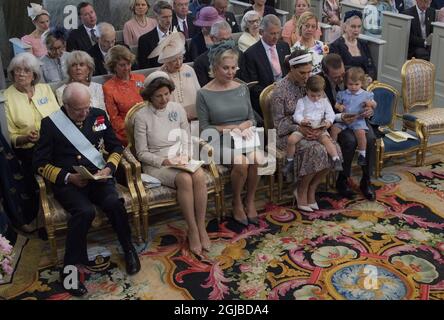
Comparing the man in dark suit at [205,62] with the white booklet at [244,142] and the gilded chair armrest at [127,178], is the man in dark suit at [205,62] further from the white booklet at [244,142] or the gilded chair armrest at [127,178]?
the gilded chair armrest at [127,178]

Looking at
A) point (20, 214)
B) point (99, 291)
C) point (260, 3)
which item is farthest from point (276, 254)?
point (260, 3)

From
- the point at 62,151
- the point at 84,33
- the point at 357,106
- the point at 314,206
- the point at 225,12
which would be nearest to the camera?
the point at 62,151

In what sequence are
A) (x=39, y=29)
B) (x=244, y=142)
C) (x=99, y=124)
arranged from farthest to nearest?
(x=39, y=29) → (x=244, y=142) → (x=99, y=124)

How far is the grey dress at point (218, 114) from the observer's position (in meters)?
4.43

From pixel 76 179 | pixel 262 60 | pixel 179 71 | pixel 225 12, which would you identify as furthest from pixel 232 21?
pixel 76 179

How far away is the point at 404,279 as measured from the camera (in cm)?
374

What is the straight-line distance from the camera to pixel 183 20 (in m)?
6.35

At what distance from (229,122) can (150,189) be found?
0.82 meters

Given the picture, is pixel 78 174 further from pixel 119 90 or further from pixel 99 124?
pixel 119 90

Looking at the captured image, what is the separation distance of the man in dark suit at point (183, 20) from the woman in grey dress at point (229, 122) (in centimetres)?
190

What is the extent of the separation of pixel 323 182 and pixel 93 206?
2052 mm

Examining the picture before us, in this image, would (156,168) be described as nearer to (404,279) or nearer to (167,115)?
(167,115)

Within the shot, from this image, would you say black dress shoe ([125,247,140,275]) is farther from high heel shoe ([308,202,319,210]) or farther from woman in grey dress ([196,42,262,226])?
high heel shoe ([308,202,319,210])

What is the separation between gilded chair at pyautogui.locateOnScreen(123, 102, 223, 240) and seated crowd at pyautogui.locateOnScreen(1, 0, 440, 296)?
76 mm
